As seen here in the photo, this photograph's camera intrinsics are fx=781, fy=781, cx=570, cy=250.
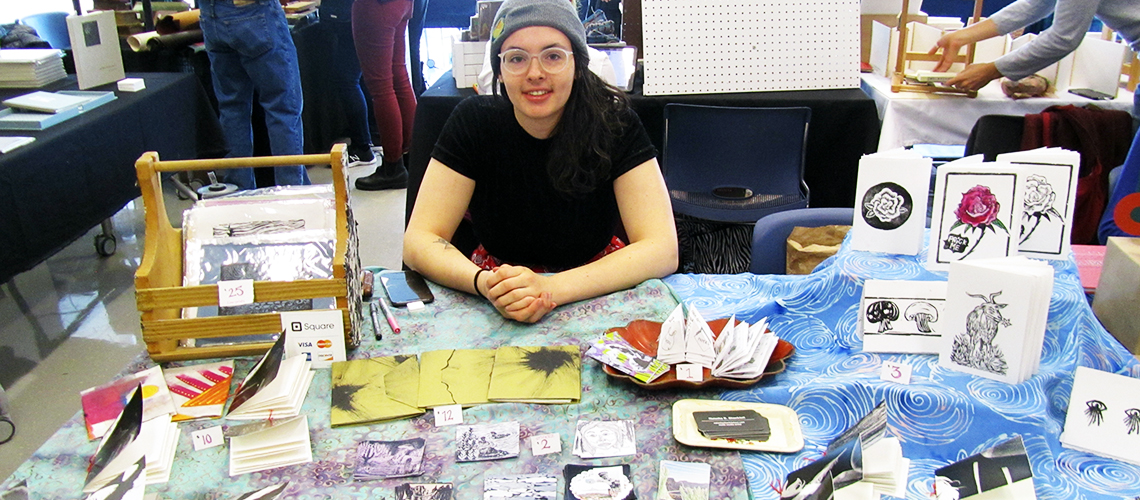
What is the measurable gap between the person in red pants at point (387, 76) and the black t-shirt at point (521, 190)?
7.74 feet

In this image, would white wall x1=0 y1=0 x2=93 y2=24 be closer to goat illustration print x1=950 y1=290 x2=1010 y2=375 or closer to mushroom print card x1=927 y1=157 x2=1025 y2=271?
mushroom print card x1=927 y1=157 x2=1025 y2=271

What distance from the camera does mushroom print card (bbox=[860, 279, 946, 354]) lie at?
1301 mm

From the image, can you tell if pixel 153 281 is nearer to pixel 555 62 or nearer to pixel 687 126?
pixel 555 62

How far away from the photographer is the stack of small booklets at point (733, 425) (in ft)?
3.65

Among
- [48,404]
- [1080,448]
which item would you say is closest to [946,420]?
[1080,448]

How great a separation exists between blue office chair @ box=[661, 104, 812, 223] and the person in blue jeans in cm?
188

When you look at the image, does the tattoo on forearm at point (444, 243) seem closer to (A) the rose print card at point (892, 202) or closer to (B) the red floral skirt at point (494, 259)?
(B) the red floral skirt at point (494, 259)

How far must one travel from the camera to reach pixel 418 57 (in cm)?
515

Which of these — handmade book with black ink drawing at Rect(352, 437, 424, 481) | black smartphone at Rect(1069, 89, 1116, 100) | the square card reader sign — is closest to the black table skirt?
the square card reader sign

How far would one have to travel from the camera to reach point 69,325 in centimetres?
297

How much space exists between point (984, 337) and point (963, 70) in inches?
84.8

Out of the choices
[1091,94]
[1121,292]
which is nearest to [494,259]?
[1121,292]

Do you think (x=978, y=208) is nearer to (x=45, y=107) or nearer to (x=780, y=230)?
(x=780, y=230)

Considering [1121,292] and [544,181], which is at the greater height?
[544,181]
